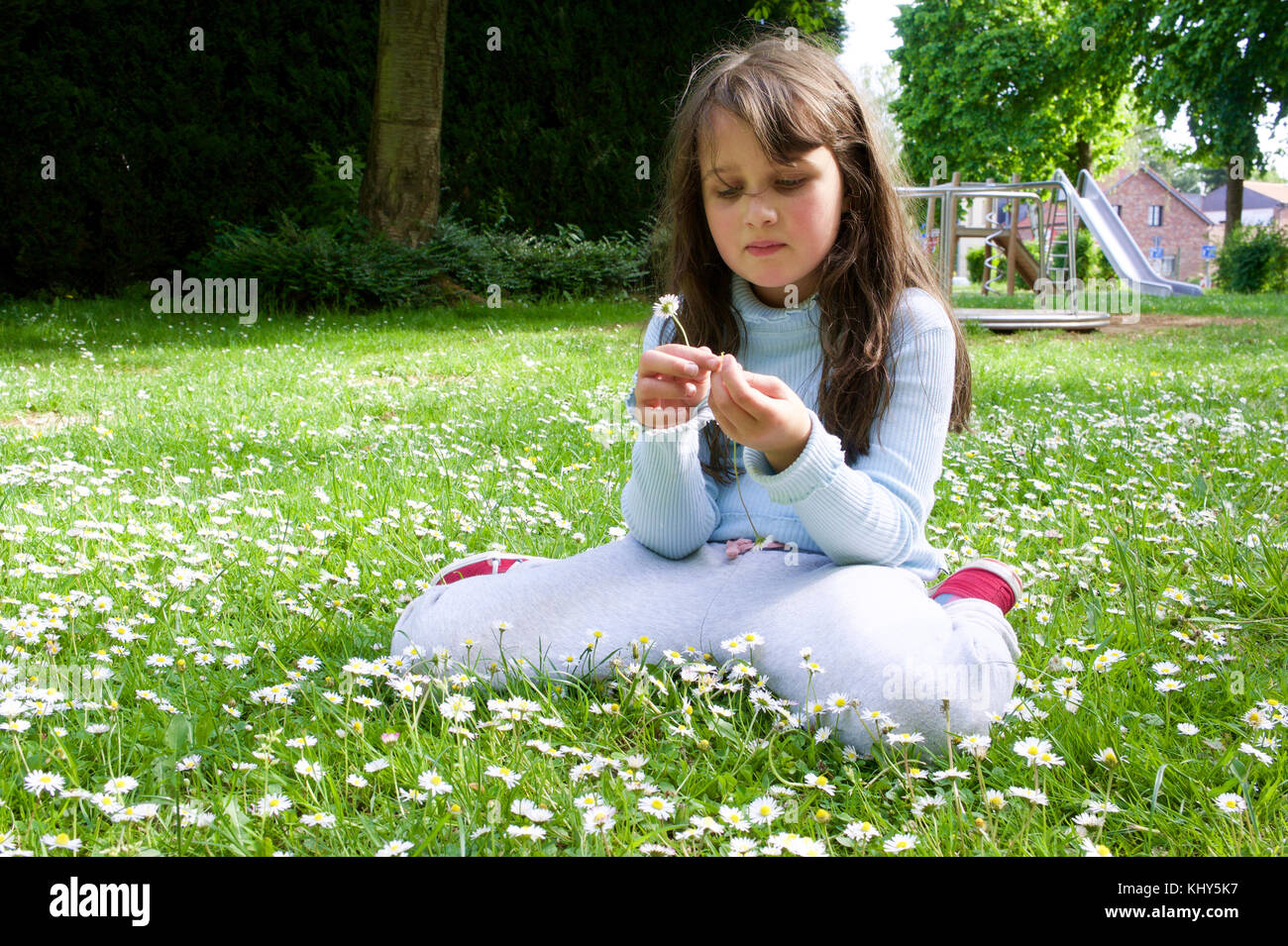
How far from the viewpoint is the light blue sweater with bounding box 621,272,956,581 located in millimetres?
1837

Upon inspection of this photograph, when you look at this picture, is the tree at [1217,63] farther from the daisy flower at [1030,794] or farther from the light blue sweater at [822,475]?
the daisy flower at [1030,794]

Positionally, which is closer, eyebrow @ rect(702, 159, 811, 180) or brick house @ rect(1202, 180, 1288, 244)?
eyebrow @ rect(702, 159, 811, 180)

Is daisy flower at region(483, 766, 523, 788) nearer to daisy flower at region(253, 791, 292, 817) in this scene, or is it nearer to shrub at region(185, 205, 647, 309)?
daisy flower at region(253, 791, 292, 817)

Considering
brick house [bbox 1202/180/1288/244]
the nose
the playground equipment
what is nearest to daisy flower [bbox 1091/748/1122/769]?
the nose

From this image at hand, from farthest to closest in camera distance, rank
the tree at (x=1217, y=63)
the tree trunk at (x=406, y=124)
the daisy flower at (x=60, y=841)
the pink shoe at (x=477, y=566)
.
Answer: the tree at (x=1217, y=63) < the tree trunk at (x=406, y=124) < the pink shoe at (x=477, y=566) < the daisy flower at (x=60, y=841)

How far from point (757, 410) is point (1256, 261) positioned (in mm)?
23157

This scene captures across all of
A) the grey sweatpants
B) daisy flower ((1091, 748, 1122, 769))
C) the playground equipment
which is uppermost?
the playground equipment

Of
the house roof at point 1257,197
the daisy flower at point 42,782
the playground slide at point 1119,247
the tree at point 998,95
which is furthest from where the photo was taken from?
the house roof at point 1257,197

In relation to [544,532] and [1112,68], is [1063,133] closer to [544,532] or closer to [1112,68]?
[1112,68]

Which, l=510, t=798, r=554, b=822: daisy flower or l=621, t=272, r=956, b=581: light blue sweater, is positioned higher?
l=621, t=272, r=956, b=581: light blue sweater

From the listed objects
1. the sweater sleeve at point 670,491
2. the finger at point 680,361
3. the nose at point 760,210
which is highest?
the nose at point 760,210

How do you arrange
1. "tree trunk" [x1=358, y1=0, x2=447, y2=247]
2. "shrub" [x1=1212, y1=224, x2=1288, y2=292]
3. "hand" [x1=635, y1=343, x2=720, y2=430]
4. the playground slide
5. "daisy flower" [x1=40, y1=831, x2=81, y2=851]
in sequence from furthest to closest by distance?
"shrub" [x1=1212, y1=224, x2=1288, y2=292] → the playground slide → "tree trunk" [x1=358, y1=0, x2=447, y2=247] → "hand" [x1=635, y1=343, x2=720, y2=430] → "daisy flower" [x1=40, y1=831, x2=81, y2=851]

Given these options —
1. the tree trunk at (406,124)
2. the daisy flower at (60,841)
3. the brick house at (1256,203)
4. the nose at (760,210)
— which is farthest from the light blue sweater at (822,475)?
the brick house at (1256,203)

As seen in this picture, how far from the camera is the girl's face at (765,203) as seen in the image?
75.4 inches
